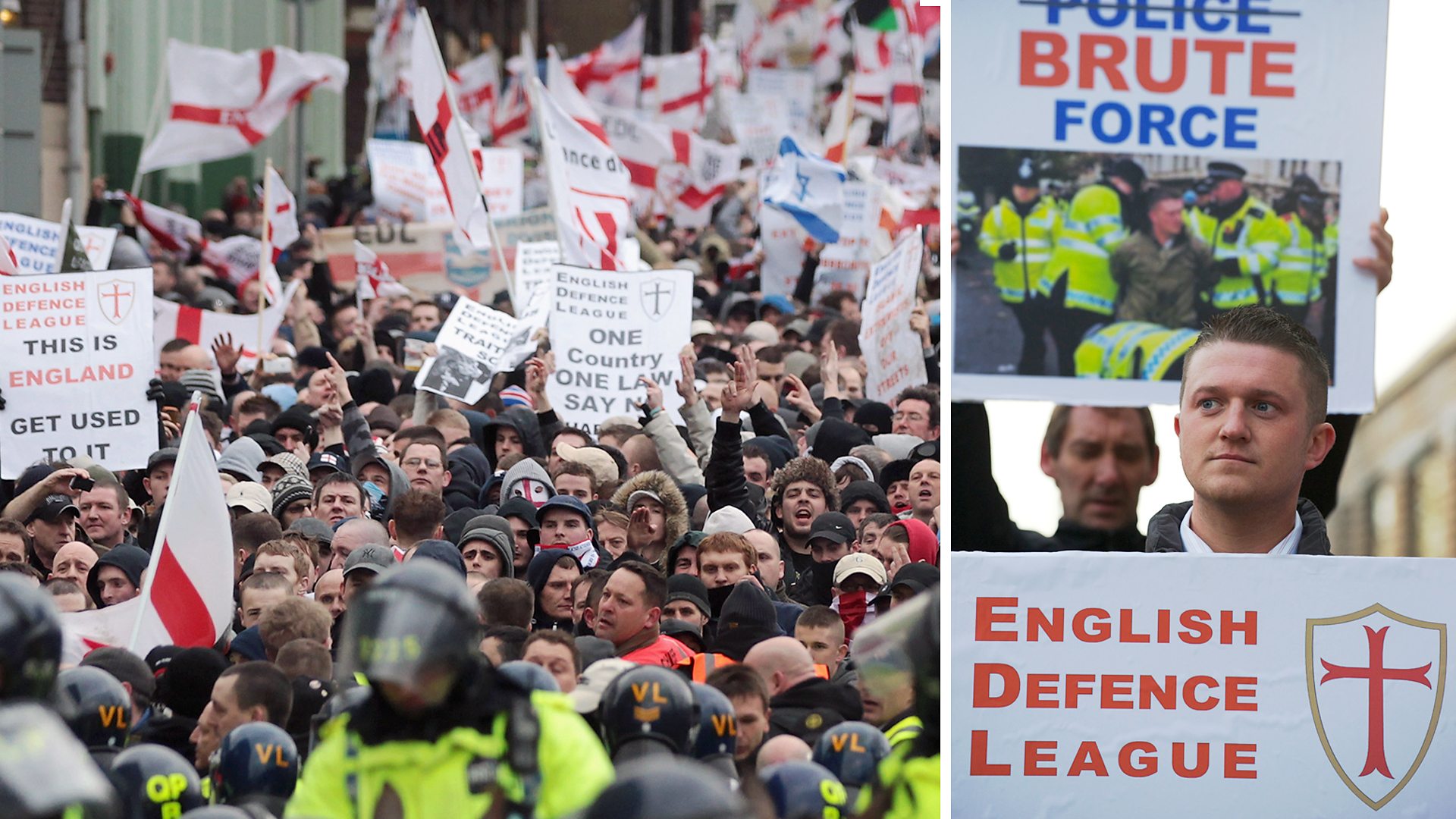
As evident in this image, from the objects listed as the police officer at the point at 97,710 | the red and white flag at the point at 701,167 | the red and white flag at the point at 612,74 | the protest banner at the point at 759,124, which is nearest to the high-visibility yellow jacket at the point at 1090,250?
the police officer at the point at 97,710

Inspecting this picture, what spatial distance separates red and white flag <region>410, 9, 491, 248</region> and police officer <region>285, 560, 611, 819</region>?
10.2 metres

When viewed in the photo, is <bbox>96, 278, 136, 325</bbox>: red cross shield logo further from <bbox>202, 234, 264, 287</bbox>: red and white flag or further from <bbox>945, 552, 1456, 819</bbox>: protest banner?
<bbox>202, 234, 264, 287</bbox>: red and white flag

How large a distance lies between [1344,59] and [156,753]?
11.7ft

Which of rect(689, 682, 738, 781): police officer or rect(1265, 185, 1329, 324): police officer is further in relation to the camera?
rect(1265, 185, 1329, 324): police officer

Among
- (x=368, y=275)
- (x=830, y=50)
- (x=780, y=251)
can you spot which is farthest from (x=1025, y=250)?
(x=830, y=50)

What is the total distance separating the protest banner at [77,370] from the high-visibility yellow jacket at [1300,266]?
7047 mm

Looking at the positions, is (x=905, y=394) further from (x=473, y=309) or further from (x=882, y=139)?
(x=882, y=139)

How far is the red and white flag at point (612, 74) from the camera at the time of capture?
2972 centimetres

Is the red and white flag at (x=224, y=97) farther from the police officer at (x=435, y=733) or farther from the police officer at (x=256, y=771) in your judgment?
the police officer at (x=435, y=733)

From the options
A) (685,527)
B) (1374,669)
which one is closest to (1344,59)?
(1374,669)

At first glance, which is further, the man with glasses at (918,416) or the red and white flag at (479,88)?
the red and white flag at (479,88)

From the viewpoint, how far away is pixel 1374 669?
18.8 ft

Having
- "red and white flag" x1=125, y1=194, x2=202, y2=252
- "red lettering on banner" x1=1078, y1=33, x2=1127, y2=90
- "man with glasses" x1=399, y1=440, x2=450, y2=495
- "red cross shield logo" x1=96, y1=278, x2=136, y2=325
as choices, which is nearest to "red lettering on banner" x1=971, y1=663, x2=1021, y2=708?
"red lettering on banner" x1=1078, y1=33, x2=1127, y2=90

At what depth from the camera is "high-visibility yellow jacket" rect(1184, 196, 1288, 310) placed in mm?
5684
